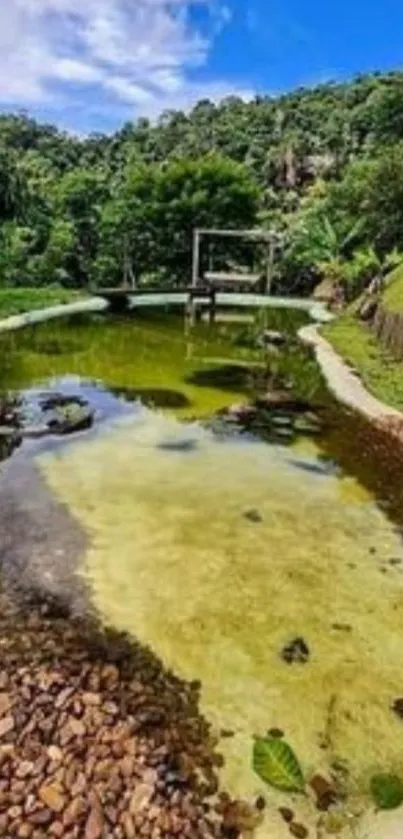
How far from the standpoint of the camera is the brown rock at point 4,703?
8047mm

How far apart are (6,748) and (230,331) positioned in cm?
3229

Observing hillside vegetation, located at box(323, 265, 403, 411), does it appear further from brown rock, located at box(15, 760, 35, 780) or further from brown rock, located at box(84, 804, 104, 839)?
brown rock, located at box(84, 804, 104, 839)

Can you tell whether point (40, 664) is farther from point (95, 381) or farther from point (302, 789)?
point (95, 381)

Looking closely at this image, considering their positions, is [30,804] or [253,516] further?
[253,516]

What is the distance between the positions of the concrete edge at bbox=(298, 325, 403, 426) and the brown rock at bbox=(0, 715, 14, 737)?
508 inches

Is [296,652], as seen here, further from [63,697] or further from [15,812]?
[15,812]

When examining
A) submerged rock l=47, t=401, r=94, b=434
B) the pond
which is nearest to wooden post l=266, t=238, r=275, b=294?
the pond

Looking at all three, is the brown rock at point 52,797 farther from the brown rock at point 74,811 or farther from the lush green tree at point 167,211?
the lush green tree at point 167,211

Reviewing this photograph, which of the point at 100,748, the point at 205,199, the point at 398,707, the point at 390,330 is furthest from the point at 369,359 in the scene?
the point at 205,199

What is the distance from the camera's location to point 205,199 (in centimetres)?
5494

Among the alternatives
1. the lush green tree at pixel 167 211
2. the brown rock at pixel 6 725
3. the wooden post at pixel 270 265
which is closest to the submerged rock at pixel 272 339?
the wooden post at pixel 270 265

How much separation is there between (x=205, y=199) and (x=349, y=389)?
33.5m

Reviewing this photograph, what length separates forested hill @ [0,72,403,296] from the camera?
47688 mm

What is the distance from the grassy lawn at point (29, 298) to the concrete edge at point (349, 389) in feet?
44.3
